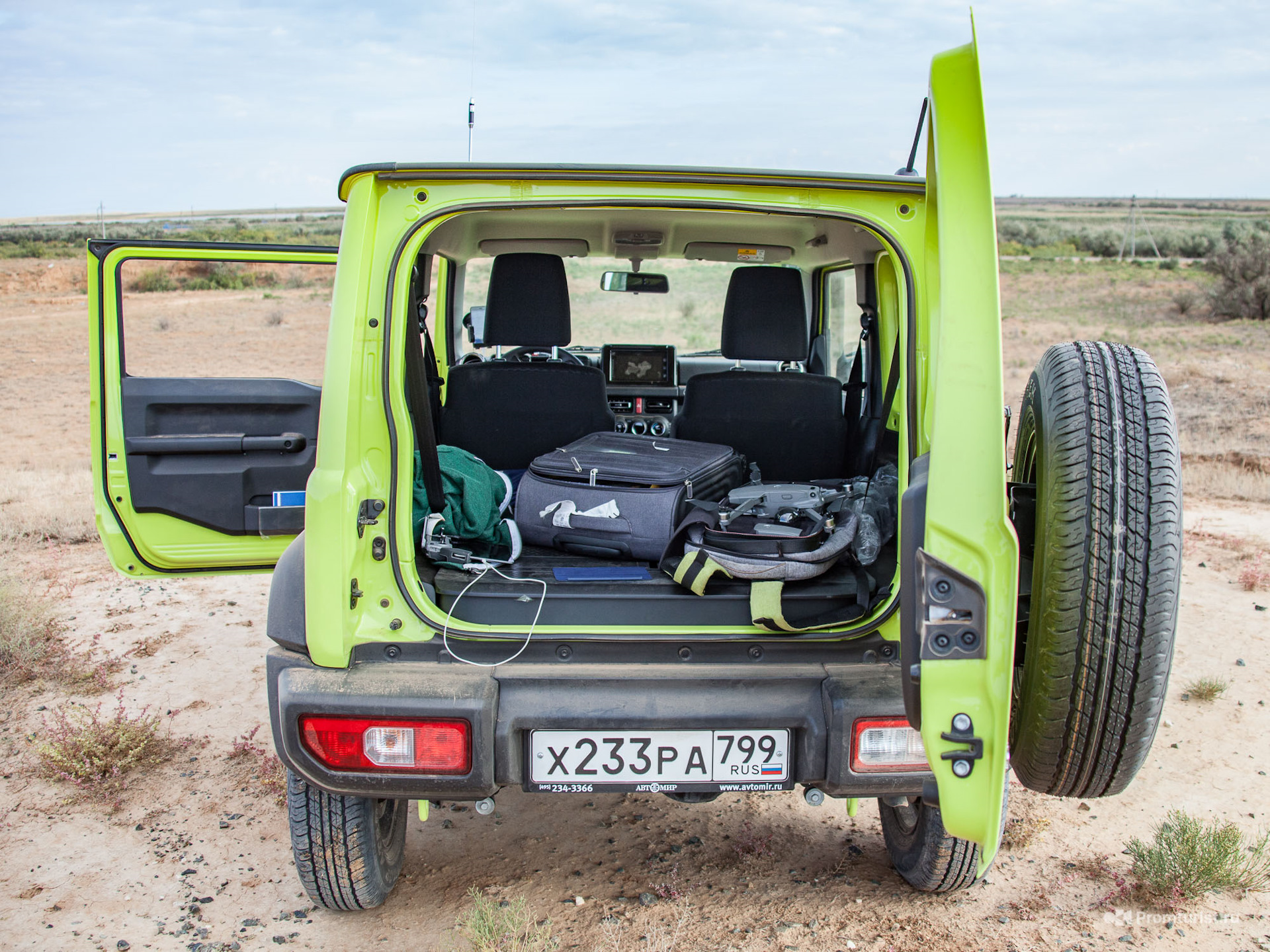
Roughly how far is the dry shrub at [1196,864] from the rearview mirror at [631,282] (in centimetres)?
330

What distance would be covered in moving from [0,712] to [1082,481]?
4143mm

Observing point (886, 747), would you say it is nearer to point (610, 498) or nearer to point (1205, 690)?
point (610, 498)

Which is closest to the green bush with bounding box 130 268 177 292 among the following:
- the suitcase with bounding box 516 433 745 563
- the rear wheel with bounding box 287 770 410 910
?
the suitcase with bounding box 516 433 745 563

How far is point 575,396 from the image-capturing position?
11.0ft

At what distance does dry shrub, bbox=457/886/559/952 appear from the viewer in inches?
91.5

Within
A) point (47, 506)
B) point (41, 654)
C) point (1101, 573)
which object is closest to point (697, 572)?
point (1101, 573)

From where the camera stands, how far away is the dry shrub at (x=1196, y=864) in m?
2.58

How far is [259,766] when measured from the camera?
3.41 metres

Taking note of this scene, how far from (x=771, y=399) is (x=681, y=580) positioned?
4.20 ft

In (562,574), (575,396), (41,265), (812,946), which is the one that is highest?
(41,265)

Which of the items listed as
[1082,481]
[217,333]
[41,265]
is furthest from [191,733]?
[41,265]

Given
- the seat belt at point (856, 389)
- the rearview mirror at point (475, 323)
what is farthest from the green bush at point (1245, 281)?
the rearview mirror at point (475, 323)

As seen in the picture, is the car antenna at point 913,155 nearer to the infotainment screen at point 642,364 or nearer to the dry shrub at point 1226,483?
the infotainment screen at point 642,364

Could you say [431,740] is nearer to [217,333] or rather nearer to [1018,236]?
[217,333]
